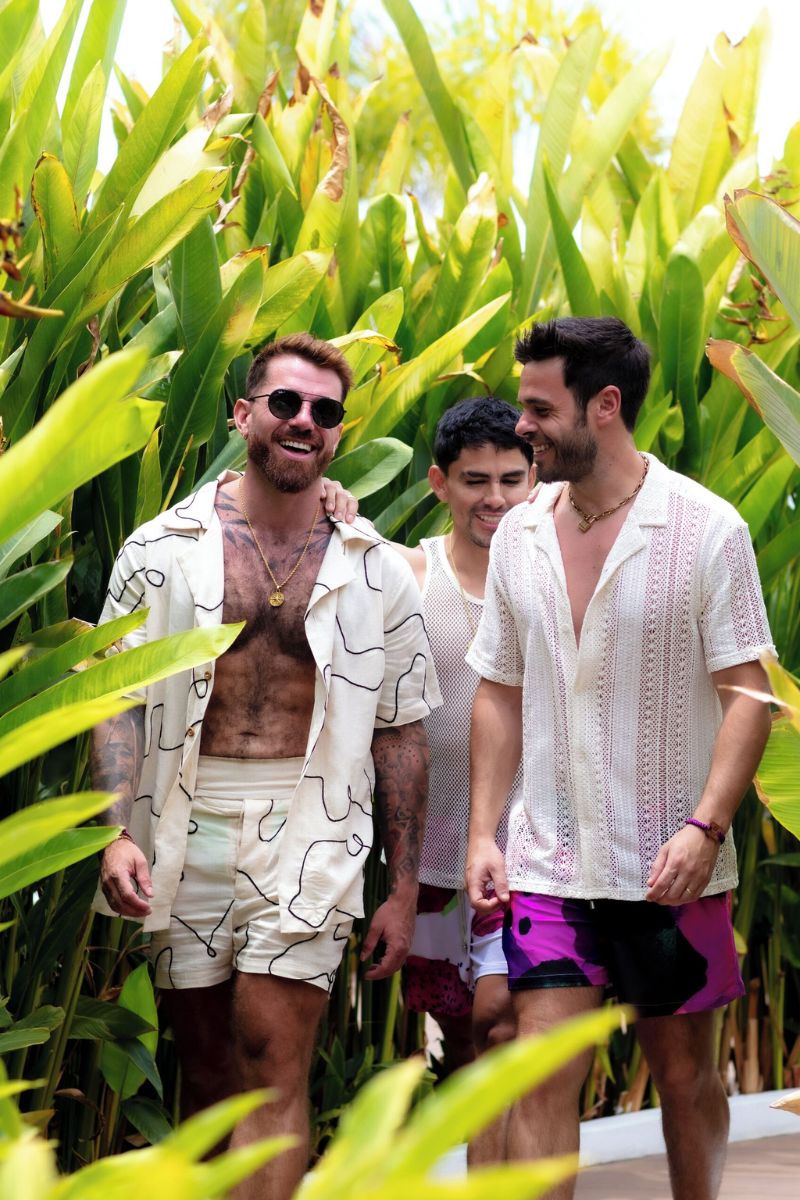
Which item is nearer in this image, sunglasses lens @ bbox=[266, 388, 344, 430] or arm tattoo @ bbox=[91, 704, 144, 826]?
arm tattoo @ bbox=[91, 704, 144, 826]

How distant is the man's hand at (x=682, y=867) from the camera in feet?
10.7

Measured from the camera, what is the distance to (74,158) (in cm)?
360

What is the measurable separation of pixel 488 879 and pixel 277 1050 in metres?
0.55

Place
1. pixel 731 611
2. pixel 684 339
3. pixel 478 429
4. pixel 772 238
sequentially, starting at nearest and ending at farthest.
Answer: pixel 772 238 < pixel 731 611 < pixel 478 429 < pixel 684 339

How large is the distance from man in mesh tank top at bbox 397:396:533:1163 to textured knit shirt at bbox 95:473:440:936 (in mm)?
406

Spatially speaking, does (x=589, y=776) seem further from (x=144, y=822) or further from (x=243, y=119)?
(x=243, y=119)

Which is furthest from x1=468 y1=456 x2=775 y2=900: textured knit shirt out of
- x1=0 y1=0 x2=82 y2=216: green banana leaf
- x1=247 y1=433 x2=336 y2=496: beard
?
→ x1=0 y1=0 x2=82 y2=216: green banana leaf

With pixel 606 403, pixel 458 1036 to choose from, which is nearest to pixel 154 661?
pixel 606 403

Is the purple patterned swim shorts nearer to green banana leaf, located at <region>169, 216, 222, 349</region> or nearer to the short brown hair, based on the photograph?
the short brown hair

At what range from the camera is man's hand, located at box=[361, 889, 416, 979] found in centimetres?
348

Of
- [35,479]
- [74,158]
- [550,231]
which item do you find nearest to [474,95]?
[550,231]

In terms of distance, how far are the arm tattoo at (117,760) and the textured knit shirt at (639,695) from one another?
0.81 m

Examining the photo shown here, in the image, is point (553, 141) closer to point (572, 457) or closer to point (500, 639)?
point (572, 457)

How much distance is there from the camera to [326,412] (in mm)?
3510
